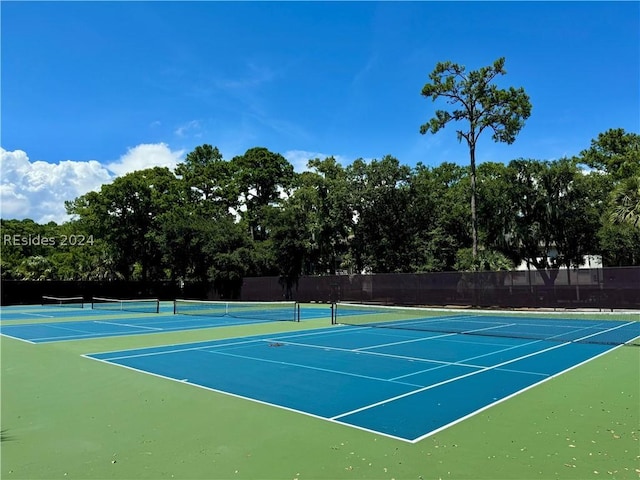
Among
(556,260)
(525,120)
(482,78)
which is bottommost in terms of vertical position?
(556,260)

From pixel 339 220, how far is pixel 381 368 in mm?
33793

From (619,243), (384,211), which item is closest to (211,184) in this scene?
(384,211)

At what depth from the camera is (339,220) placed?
43.5 m

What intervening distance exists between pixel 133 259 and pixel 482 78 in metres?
Result: 37.0

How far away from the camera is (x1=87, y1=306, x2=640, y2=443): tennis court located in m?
6.77

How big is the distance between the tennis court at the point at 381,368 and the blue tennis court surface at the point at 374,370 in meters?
0.02

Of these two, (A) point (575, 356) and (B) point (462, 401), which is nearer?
(B) point (462, 401)

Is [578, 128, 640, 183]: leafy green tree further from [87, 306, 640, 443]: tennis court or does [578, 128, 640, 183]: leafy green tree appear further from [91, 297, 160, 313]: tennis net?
[91, 297, 160, 313]: tennis net

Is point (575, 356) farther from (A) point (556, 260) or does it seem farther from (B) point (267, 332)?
(A) point (556, 260)

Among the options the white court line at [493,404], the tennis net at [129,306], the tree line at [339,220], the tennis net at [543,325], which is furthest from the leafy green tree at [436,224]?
the white court line at [493,404]

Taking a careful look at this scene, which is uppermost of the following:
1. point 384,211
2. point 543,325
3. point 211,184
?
point 211,184

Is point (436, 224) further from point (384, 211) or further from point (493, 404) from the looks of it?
point (493, 404)

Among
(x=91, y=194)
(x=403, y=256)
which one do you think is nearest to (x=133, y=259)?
(x=91, y=194)

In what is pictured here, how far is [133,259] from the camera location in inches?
1998
